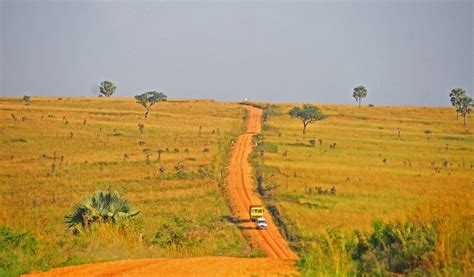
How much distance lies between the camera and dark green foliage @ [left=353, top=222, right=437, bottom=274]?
27.2 ft

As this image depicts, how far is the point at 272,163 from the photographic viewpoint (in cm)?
5356

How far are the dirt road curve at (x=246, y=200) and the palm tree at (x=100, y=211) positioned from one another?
237 inches

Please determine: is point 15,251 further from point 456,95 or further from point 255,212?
point 456,95

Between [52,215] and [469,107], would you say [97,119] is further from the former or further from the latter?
[469,107]

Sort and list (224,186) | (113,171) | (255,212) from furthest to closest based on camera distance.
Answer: (113,171)
(224,186)
(255,212)

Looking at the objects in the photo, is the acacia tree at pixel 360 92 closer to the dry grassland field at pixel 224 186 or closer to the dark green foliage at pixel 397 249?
the dry grassland field at pixel 224 186

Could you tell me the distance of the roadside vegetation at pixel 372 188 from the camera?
8.36m

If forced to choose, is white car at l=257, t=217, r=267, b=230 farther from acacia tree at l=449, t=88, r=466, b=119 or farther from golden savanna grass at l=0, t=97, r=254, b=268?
acacia tree at l=449, t=88, r=466, b=119

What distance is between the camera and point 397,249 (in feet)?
28.5

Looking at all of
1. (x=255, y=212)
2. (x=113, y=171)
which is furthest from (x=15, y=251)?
(x=113, y=171)

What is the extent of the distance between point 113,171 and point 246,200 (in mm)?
12114

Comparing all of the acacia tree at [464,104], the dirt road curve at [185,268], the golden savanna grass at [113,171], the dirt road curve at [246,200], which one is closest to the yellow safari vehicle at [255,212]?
the dirt road curve at [246,200]

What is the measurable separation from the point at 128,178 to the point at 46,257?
30850mm

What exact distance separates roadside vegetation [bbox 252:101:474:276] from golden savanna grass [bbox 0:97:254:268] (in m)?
4.41
